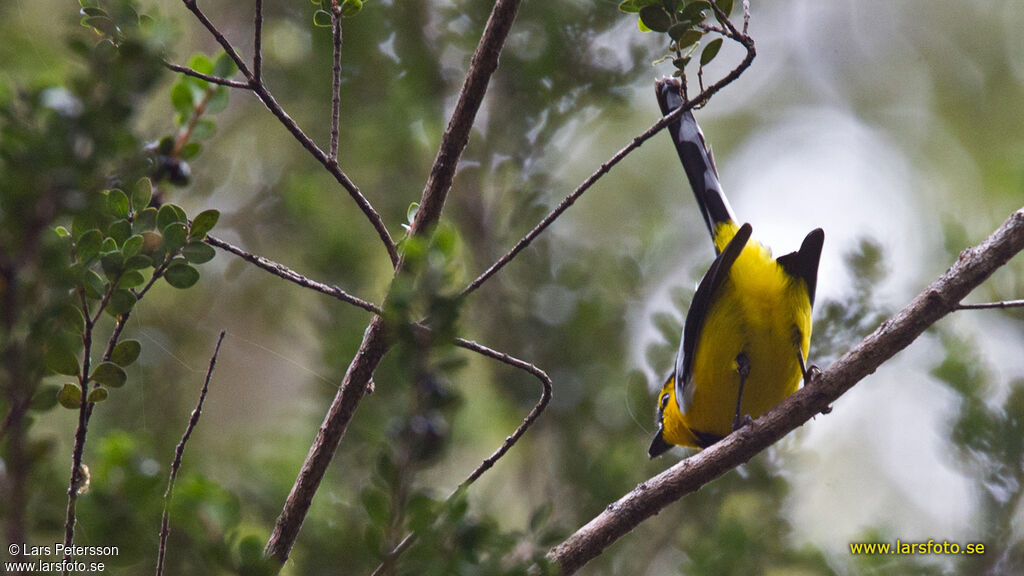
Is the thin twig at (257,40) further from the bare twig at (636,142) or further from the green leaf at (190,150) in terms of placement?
the bare twig at (636,142)

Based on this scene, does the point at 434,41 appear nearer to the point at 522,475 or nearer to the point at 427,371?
the point at 522,475

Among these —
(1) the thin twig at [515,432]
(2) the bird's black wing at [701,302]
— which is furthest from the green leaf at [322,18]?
(2) the bird's black wing at [701,302]

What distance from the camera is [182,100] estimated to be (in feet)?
5.20

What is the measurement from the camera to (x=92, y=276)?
3.94ft

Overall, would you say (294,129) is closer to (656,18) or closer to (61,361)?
(61,361)

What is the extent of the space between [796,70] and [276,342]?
5.71m

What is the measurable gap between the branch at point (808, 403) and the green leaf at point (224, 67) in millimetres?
1294

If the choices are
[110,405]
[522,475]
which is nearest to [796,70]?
[522,475]

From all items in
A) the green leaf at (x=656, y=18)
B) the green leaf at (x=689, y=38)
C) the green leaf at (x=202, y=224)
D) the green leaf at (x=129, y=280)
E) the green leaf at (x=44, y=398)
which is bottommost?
the green leaf at (x=44, y=398)

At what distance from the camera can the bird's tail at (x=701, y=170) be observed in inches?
128

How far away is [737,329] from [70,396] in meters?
2.45

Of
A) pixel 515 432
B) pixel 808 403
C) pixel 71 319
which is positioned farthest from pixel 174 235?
pixel 808 403

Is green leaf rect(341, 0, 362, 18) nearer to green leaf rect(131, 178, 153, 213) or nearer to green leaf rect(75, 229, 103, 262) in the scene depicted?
green leaf rect(131, 178, 153, 213)

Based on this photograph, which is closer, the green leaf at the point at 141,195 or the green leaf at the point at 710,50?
the green leaf at the point at 141,195
